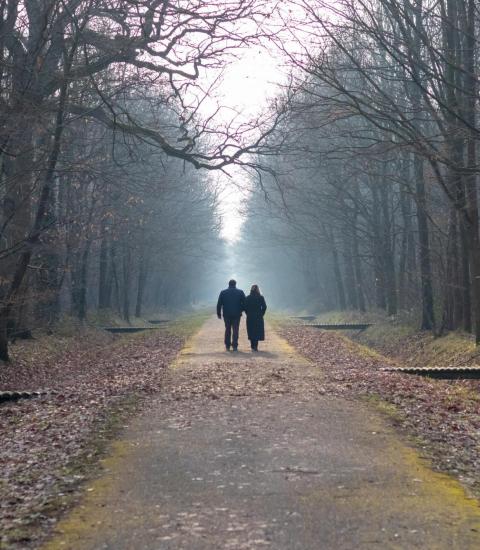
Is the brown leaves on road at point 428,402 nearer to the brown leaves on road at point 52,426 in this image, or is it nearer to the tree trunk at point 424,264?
the brown leaves on road at point 52,426

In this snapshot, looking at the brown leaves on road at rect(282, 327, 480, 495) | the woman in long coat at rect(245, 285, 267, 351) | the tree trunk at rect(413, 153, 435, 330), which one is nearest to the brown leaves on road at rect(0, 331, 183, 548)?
the woman in long coat at rect(245, 285, 267, 351)

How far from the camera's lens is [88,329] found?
3186 centimetres

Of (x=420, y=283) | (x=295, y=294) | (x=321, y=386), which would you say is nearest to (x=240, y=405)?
(x=321, y=386)

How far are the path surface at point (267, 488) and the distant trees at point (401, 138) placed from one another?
6662 mm

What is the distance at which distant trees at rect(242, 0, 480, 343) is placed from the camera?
50.3ft

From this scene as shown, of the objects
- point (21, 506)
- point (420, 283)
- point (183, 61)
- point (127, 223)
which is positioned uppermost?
point (183, 61)

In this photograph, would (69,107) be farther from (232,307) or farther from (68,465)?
(68,465)

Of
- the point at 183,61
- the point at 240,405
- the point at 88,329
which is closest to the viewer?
the point at 240,405

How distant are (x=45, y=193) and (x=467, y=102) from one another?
9125mm

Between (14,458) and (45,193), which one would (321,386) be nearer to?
→ (14,458)

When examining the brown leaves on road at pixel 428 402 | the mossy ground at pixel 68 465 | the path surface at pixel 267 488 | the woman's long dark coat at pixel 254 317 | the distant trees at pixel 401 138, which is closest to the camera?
the path surface at pixel 267 488

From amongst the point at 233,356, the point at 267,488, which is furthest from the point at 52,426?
the point at 233,356

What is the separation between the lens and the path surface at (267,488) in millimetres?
5789

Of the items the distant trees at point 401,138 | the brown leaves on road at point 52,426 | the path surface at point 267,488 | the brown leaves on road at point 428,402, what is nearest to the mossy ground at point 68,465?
the brown leaves on road at point 52,426
